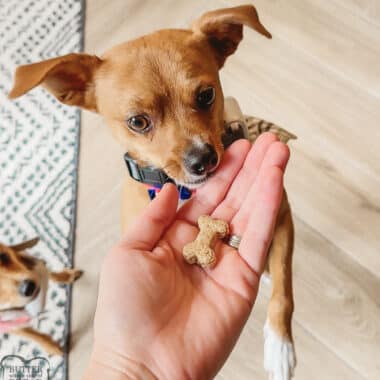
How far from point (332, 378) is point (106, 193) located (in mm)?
1231

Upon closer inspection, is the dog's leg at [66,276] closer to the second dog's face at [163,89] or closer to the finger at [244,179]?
the second dog's face at [163,89]

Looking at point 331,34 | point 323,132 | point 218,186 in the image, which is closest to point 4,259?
point 218,186

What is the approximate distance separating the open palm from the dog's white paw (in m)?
0.27

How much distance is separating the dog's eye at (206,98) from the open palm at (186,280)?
150 millimetres

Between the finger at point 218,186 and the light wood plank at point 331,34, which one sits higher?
the finger at point 218,186

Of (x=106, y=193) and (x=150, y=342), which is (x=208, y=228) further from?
(x=106, y=193)

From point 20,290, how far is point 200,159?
0.82 meters

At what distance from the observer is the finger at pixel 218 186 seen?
4.71 ft

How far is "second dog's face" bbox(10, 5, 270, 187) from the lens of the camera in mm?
1392

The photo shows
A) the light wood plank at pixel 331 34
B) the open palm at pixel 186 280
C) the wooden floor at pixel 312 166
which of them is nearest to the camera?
the open palm at pixel 186 280

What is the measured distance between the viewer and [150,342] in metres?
1.18

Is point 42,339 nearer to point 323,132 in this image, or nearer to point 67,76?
point 67,76

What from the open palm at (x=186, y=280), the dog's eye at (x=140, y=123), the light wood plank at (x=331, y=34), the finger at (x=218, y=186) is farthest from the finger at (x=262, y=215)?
the light wood plank at (x=331, y=34)

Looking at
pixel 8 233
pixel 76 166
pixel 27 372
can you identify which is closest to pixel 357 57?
pixel 76 166
